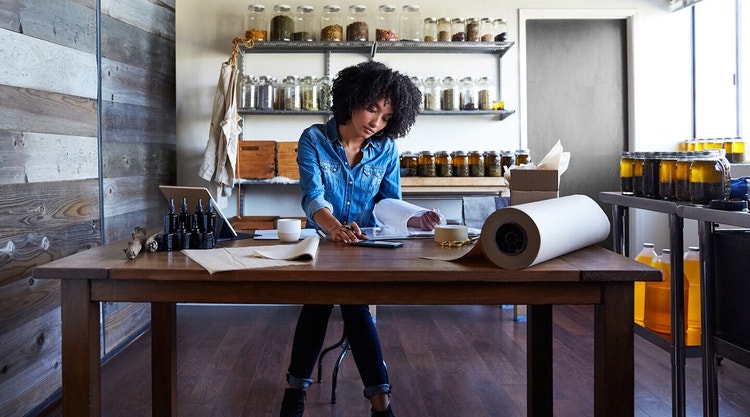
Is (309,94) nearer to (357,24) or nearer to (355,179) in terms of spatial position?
(357,24)

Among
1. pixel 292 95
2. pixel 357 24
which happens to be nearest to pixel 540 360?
pixel 292 95

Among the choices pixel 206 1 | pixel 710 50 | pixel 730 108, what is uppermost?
pixel 206 1

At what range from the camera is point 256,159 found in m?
4.32

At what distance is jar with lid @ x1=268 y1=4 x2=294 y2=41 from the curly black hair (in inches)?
Answer: 86.6

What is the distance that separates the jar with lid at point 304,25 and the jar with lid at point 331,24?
3.2 inches

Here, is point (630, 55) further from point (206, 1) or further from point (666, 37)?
point (206, 1)

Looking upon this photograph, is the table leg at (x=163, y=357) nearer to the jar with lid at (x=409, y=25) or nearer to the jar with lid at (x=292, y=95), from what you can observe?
the jar with lid at (x=292, y=95)

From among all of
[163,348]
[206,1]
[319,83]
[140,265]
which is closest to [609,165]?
[319,83]

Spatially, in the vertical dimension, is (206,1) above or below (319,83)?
above

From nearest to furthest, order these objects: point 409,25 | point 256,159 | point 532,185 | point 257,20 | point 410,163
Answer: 1. point 532,185
2. point 256,159
3. point 410,163
4. point 257,20
5. point 409,25

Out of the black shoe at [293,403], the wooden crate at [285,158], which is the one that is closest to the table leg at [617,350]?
the black shoe at [293,403]

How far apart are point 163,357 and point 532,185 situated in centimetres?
121

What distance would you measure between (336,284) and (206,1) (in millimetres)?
3758

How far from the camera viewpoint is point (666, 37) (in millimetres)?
4816
